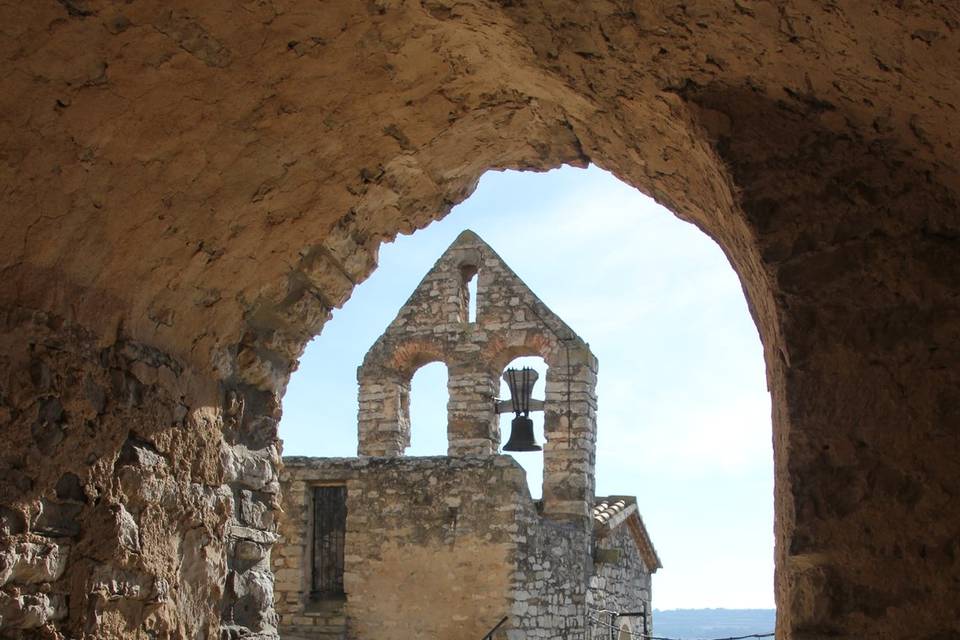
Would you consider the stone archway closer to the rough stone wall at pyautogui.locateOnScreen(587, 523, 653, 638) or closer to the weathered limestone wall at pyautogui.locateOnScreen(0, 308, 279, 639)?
the weathered limestone wall at pyautogui.locateOnScreen(0, 308, 279, 639)

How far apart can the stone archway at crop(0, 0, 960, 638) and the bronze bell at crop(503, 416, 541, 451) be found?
7165 millimetres

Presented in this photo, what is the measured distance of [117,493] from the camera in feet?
11.2

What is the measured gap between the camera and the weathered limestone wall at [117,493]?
10.0ft

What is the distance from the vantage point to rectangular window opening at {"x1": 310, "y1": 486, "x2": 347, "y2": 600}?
39.5 ft

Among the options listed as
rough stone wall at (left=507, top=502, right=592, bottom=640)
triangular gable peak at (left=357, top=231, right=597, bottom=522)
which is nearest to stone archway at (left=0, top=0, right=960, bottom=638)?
rough stone wall at (left=507, top=502, right=592, bottom=640)

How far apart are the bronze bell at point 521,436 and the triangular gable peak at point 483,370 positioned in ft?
1.20

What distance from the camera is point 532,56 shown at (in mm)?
3037

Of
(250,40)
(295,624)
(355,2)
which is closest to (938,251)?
(355,2)

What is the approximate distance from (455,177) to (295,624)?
8542 mm

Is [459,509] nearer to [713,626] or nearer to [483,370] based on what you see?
[483,370]

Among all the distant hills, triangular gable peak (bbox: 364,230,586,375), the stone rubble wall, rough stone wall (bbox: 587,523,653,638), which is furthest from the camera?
the distant hills

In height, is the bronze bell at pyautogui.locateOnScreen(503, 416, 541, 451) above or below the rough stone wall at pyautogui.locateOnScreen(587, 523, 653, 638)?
above

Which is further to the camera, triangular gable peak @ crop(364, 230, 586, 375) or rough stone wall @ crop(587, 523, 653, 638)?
rough stone wall @ crop(587, 523, 653, 638)

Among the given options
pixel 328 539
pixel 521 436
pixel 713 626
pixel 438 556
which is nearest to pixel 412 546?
pixel 438 556
